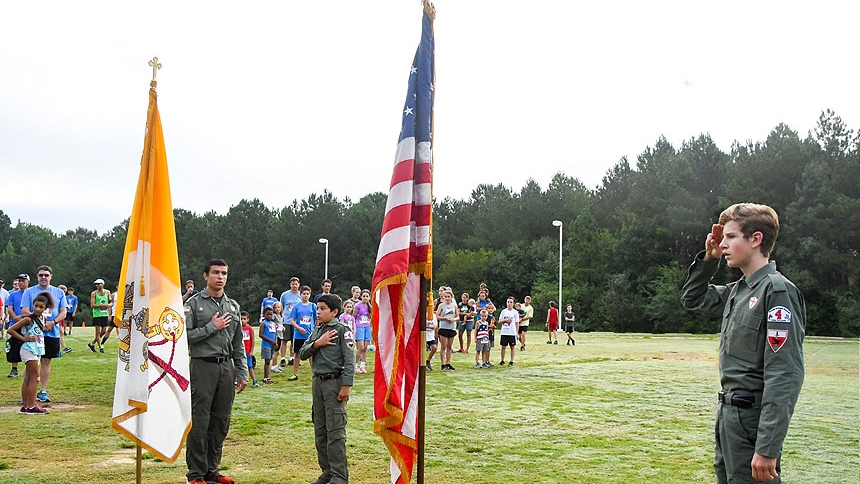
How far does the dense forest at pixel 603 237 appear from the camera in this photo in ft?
155

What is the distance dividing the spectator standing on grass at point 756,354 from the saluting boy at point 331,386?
3.88 m

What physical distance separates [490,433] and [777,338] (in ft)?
21.5

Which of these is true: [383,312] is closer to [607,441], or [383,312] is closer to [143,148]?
[143,148]

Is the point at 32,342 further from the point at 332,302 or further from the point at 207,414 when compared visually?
the point at 332,302

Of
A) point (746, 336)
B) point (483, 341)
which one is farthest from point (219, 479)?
point (483, 341)

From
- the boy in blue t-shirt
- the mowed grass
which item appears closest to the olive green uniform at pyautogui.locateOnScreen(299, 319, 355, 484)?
the mowed grass

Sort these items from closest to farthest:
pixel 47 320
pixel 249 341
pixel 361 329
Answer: pixel 47 320, pixel 249 341, pixel 361 329

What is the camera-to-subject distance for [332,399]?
715 centimetres

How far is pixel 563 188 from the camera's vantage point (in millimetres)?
A: 78438

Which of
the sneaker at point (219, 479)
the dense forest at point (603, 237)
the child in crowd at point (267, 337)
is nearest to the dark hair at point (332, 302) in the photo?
the sneaker at point (219, 479)

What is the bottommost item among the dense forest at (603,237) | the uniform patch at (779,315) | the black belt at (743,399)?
the black belt at (743,399)

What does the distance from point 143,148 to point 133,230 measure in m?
0.80

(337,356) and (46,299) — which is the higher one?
(46,299)

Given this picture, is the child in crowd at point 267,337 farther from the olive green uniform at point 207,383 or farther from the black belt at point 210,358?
the black belt at point 210,358
